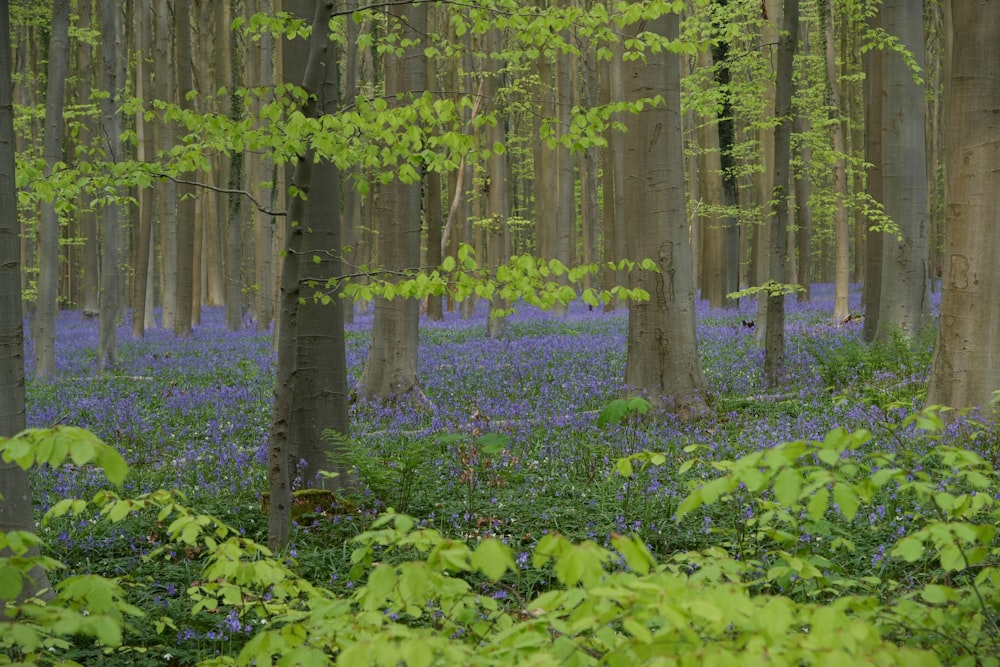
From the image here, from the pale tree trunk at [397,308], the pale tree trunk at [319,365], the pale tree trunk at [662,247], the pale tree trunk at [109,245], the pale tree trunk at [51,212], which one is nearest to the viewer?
the pale tree trunk at [319,365]

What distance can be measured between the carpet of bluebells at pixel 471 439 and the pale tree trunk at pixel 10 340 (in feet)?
3.07

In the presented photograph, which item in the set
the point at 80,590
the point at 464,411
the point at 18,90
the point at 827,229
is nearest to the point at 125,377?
the point at 464,411

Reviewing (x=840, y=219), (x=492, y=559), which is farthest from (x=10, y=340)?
(x=840, y=219)

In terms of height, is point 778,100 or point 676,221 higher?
point 778,100

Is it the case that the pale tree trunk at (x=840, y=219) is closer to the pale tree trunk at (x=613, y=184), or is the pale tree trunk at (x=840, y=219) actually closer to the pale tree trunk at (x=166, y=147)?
the pale tree trunk at (x=613, y=184)

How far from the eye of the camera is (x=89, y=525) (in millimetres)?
5562

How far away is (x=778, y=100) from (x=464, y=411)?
5.66m

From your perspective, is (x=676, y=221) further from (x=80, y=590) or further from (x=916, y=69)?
(x=80, y=590)

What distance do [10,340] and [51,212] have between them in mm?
9447

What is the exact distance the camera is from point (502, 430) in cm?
795

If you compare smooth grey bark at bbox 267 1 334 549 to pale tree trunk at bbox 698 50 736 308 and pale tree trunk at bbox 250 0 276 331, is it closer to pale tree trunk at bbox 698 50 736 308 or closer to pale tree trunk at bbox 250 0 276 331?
pale tree trunk at bbox 250 0 276 331

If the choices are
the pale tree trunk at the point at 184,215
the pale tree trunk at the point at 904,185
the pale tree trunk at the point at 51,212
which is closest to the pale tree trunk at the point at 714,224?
the pale tree trunk at the point at 904,185

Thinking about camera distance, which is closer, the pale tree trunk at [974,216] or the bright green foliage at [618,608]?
the bright green foliage at [618,608]

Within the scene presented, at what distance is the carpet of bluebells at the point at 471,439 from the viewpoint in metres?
5.20
